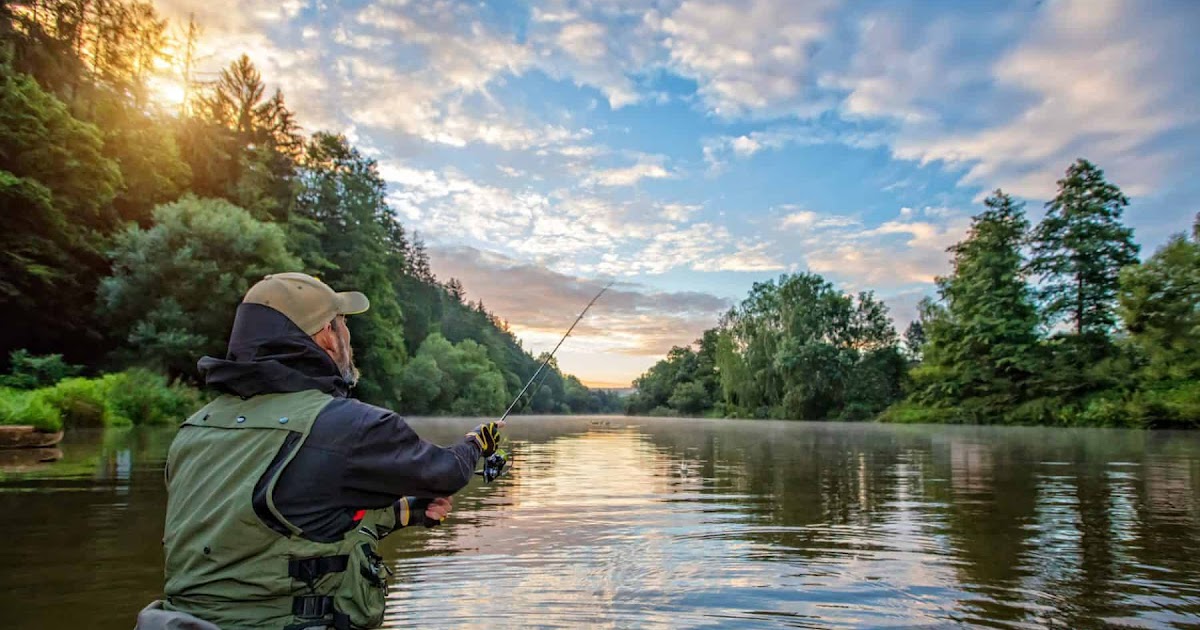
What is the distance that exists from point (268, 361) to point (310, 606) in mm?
806

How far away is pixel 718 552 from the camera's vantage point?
6004 millimetres

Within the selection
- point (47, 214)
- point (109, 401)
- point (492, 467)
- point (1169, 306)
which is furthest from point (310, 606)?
point (1169, 306)

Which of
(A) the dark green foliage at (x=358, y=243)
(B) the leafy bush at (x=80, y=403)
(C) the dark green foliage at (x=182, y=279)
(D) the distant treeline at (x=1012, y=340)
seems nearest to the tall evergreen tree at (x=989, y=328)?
(D) the distant treeline at (x=1012, y=340)

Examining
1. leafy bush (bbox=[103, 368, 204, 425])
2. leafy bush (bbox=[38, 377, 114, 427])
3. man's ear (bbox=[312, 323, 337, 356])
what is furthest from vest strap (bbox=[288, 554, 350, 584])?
leafy bush (bbox=[103, 368, 204, 425])

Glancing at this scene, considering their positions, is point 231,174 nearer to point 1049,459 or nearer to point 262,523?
point 1049,459

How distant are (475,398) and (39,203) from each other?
51.7 m

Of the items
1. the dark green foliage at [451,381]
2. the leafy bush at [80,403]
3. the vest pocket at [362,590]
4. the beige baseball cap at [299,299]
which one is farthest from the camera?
the dark green foliage at [451,381]

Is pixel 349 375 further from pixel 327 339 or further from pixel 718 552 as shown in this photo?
pixel 718 552

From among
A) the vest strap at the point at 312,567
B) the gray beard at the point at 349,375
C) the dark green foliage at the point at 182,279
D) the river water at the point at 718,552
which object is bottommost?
the river water at the point at 718,552

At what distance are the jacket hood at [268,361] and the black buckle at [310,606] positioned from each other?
0.67 metres

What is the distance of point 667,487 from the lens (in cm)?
1057

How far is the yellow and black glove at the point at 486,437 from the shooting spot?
3.05m

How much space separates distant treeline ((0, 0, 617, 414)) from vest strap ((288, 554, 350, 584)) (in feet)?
90.0

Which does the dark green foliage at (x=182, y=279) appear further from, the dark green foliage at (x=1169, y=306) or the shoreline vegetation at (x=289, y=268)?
the dark green foliage at (x=1169, y=306)
